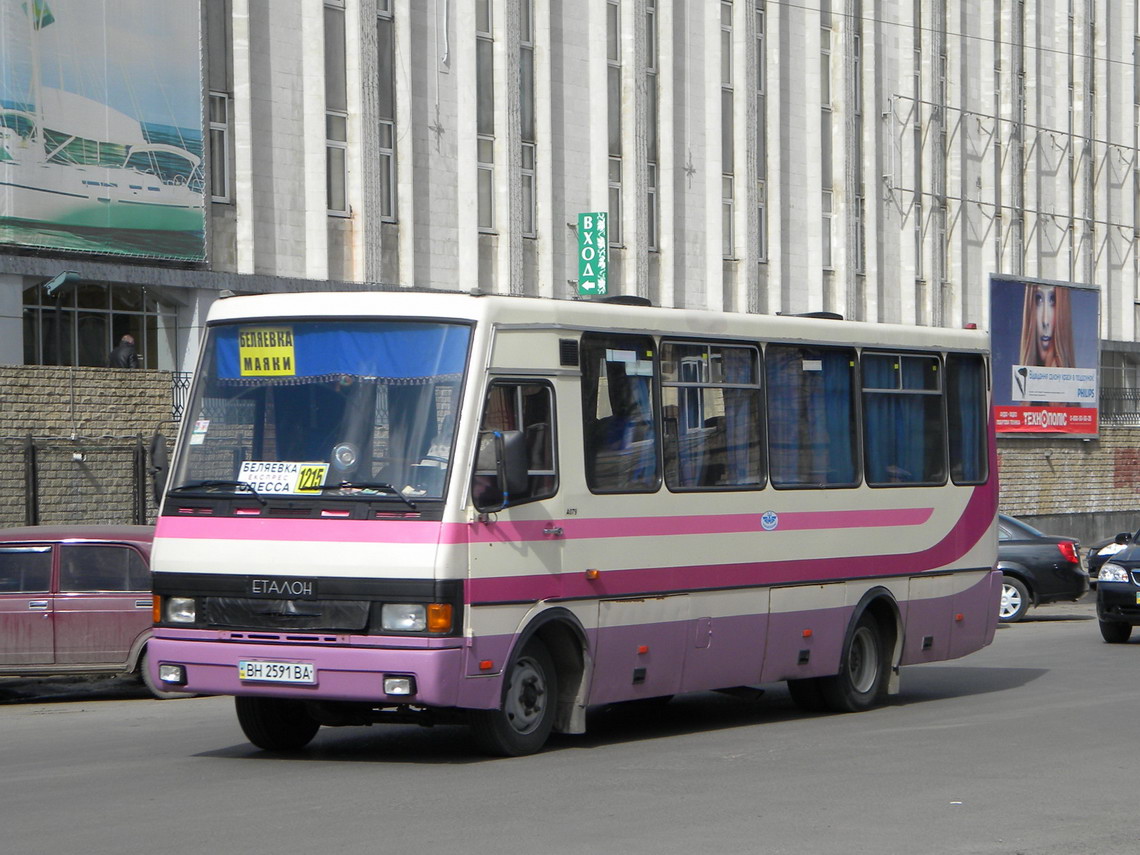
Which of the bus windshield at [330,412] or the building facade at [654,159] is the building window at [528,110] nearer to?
the building facade at [654,159]

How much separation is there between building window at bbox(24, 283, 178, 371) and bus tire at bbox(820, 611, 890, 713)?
15.7 m

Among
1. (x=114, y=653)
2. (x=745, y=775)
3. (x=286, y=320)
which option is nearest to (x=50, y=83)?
(x=114, y=653)

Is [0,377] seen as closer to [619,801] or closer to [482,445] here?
[482,445]

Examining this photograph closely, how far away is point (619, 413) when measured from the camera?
11.4 metres

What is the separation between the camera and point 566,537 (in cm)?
1080

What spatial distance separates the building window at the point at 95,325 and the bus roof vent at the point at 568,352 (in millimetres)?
16377

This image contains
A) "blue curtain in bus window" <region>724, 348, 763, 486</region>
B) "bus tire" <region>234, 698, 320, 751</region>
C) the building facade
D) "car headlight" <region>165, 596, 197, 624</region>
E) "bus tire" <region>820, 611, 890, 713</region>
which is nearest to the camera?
"car headlight" <region>165, 596, 197, 624</region>

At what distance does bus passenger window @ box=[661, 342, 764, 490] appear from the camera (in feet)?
38.8

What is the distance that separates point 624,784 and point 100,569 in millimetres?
7416

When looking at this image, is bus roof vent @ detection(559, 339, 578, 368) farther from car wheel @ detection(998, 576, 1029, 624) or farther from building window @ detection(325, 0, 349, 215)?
building window @ detection(325, 0, 349, 215)

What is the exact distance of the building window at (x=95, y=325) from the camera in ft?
84.7

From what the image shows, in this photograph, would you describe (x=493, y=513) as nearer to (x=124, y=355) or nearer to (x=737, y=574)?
(x=737, y=574)

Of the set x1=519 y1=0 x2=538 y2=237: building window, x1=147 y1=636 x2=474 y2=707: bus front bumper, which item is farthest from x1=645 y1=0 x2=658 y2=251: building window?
x1=147 y1=636 x2=474 y2=707: bus front bumper

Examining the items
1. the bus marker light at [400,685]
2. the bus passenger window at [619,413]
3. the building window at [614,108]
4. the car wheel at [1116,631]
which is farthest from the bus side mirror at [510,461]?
the building window at [614,108]
